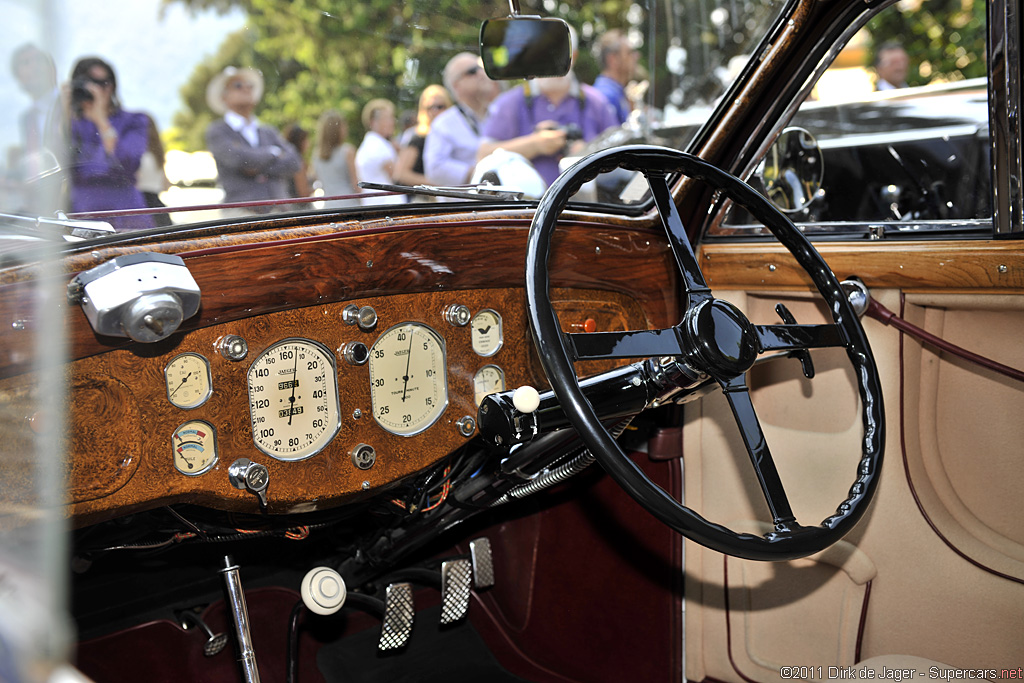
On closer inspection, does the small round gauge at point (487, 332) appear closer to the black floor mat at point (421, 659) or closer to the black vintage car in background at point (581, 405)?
the black vintage car in background at point (581, 405)

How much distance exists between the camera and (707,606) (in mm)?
2088

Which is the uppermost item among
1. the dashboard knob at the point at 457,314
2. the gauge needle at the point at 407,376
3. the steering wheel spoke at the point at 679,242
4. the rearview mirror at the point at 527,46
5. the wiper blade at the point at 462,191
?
the rearview mirror at the point at 527,46

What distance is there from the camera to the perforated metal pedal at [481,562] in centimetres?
227

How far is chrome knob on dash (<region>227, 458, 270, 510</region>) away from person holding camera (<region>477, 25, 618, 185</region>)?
38.8 inches

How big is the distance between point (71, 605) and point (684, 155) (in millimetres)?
1714

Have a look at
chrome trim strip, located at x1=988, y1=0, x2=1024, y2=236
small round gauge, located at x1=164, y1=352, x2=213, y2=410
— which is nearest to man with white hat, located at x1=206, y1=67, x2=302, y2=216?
small round gauge, located at x1=164, y1=352, x2=213, y2=410

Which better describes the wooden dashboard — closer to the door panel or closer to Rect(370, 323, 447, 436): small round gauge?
Rect(370, 323, 447, 436): small round gauge

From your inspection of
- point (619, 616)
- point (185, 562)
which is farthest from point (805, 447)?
point (185, 562)

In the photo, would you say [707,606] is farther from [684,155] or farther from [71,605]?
[71,605]

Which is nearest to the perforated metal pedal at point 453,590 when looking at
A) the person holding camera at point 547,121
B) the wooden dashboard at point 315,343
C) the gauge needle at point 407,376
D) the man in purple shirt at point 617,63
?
the wooden dashboard at point 315,343

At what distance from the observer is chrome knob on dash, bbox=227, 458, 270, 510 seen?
1.41 metres

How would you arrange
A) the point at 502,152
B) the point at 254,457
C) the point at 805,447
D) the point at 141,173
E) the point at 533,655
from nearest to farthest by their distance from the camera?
the point at 254,457
the point at 141,173
the point at 805,447
the point at 502,152
the point at 533,655

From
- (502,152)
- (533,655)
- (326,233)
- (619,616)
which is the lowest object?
(533,655)

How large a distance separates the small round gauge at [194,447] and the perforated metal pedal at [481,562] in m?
1.02
